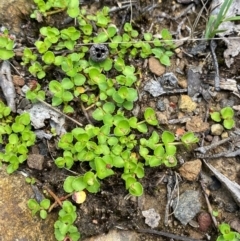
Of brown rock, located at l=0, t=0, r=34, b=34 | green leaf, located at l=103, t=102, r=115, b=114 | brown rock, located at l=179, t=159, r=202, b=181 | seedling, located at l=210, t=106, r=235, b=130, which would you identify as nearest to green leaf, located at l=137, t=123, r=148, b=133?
green leaf, located at l=103, t=102, r=115, b=114

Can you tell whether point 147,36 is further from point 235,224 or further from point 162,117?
point 235,224

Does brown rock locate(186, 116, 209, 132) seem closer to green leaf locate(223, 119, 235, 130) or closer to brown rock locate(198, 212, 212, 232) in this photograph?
green leaf locate(223, 119, 235, 130)

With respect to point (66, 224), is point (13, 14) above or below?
above

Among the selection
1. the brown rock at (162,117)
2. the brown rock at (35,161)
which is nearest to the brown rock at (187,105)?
the brown rock at (162,117)

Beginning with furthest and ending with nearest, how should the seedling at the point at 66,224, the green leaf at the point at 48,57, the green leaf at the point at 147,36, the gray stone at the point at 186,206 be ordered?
the green leaf at the point at 147,36
the green leaf at the point at 48,57
the gray stone at the point at 186,206
the seedling at the point at 66,224

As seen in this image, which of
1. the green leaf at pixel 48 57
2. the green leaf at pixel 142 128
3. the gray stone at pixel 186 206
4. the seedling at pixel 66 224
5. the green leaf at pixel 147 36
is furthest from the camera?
the green leaf at pixel 147 36

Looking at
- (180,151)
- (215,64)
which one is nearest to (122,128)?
(180,151)

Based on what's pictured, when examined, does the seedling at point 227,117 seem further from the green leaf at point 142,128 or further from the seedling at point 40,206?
the seedling at point 40,206
